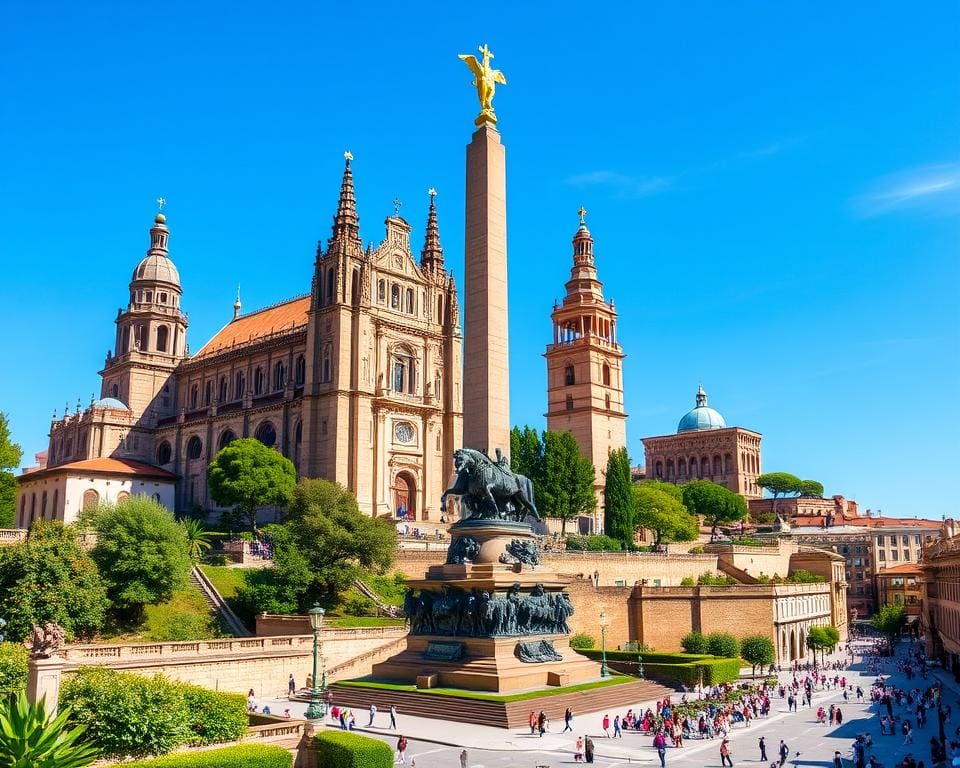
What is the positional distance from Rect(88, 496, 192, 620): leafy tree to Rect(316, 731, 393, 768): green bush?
25.3 meters

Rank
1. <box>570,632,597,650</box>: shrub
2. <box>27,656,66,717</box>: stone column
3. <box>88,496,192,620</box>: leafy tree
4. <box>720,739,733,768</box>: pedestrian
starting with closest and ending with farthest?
<box>27,656,66,717</box>: stone column
<box>720,739,733,768</box>: pedestrian
<box>88,496,192,620</box>: leafy tree
<box>570,632,597,650</box>: shrub

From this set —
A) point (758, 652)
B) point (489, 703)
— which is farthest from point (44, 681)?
point (758, 652)

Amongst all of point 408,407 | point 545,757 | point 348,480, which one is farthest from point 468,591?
point 408,407

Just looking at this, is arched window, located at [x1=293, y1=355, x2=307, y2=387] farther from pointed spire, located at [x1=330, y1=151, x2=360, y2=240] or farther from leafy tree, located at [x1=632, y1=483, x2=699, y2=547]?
leafy tree, located at [x1=632, y1=483, x2=699, y2=547]

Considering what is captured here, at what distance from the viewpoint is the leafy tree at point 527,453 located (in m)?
86.1

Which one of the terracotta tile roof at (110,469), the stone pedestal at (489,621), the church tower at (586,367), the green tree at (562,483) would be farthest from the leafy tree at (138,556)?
the church tower at (586,367)

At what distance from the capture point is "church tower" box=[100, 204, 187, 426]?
95.9m

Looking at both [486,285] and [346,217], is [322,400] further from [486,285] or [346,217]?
[486,285]

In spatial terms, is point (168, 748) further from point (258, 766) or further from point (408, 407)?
point (408, 407)

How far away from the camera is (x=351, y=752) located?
2206cm

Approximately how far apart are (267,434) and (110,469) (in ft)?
42.7

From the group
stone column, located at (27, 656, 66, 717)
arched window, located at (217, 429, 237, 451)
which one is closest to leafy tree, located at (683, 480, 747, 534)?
arched window, located at (217, 429, 237, 451)

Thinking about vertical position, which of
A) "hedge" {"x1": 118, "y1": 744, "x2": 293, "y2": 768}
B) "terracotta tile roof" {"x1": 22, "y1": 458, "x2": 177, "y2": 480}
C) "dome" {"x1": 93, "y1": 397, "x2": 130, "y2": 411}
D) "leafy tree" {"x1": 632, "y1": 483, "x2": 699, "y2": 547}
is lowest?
"hedge" {"x1": 118, "y1": 744, "x2": 293, "y2": 768}

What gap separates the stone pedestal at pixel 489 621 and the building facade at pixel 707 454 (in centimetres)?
11965
